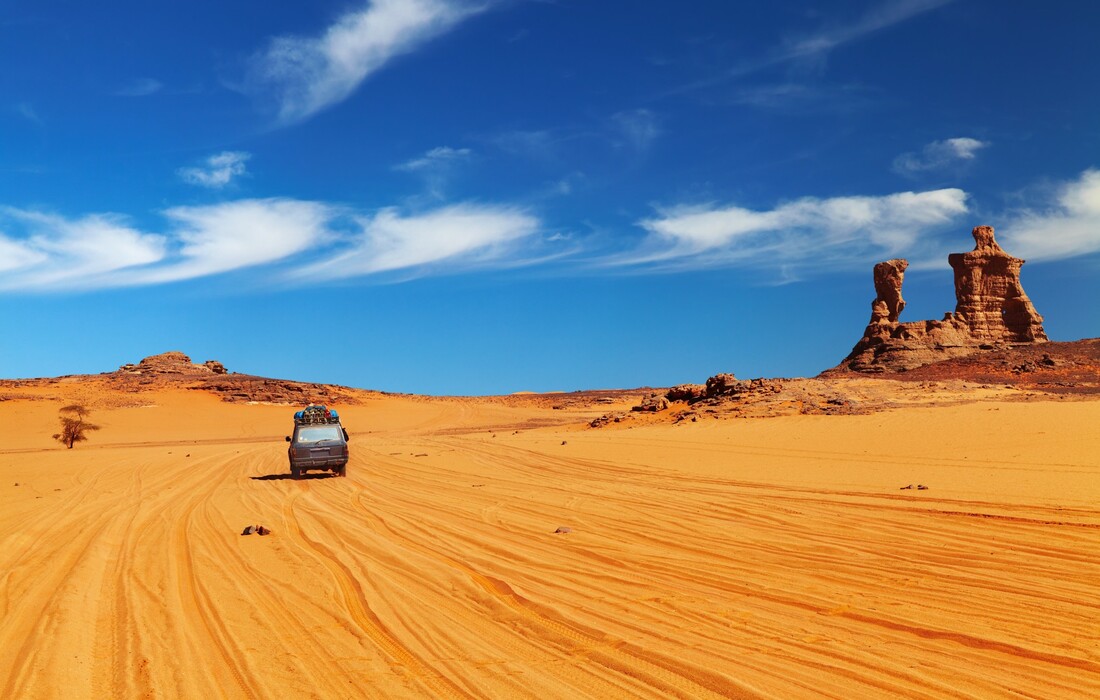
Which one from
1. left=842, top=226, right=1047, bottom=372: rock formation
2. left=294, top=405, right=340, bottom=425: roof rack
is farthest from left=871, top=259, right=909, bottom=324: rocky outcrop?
left=294, top=405, right=340, bottom=425: roof rack

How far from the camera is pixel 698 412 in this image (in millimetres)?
30250

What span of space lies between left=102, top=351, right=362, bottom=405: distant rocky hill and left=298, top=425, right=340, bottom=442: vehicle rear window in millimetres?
42399

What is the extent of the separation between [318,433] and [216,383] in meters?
48.2

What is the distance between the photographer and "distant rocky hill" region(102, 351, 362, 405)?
205 feet

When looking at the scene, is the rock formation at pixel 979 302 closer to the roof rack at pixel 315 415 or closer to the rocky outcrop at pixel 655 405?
the rocky outcrop at pixel 655 405

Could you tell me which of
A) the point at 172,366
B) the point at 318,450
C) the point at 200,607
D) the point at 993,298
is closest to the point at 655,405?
the point at 318,450

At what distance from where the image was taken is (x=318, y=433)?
21359 millimetres

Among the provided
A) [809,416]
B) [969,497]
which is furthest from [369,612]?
[809,416]

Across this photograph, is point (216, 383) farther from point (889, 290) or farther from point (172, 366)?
point (889, 290)

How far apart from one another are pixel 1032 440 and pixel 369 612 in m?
17.1

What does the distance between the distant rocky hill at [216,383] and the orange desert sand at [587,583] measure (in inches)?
1794

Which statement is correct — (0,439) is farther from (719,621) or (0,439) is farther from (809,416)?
(719,621)

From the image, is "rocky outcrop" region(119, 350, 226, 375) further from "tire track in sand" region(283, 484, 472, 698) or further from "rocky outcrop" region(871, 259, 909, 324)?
"tire track in sand" region(283, 484, 472, 698)

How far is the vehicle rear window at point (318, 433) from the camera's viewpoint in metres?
21.0
